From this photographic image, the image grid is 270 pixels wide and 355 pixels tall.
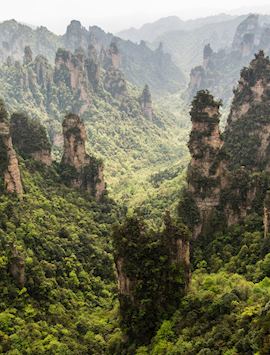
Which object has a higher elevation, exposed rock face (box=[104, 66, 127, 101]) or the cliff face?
exposed rock face (box=[104, 66, 127, 101])

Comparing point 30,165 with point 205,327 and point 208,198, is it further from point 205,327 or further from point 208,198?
point 205,327

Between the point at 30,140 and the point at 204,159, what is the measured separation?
31023 mm

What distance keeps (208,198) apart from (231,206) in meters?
3.51

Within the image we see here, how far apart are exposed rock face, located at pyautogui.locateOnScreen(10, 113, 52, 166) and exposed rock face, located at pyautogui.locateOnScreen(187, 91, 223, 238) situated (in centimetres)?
2679

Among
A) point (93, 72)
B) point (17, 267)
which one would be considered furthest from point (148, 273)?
point (93, 72)

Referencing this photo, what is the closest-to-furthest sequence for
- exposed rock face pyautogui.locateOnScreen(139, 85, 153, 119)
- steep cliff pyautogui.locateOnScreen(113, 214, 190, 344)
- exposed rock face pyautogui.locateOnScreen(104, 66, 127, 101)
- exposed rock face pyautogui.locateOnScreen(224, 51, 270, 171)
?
1. steep cliff pyautogui.locateOnScreen(113, 214, 190, 344)
2. exposed rock face pyautogui.locateOnScreen(224, 51, 270, 171)
3. exposed rock face pyautogui.locateOnScreen(104, 66, 127, 101)
4. exposed rock face pyautogui.locateOnScreen(139, 85, 153, 119)

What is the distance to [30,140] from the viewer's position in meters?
82.5

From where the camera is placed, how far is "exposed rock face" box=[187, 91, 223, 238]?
6456 cm

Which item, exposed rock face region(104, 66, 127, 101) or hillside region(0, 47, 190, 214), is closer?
hillside region(0, 47, 190, 214)

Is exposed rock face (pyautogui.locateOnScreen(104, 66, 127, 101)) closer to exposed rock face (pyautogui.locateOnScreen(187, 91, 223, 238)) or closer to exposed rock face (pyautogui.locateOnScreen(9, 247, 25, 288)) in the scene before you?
exposed rock face (pyautogui.locateOnScreen(187, 91, 223, 238))

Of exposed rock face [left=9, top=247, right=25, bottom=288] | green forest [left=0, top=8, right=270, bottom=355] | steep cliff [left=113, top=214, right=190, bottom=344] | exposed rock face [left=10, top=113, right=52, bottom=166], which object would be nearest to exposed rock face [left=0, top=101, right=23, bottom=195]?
green forest [left=0, top=8, right=270, bottom=355]

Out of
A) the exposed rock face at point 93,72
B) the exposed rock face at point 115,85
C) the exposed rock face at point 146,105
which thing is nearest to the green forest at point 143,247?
the exposed rock face at point 93,72

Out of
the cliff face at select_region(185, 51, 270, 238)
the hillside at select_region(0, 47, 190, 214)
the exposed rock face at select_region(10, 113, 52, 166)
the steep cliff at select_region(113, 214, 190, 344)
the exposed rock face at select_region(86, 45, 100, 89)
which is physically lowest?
the steep cliff at select_region(113, 214, 190, 344)

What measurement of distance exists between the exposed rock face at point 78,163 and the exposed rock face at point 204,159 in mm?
21043
